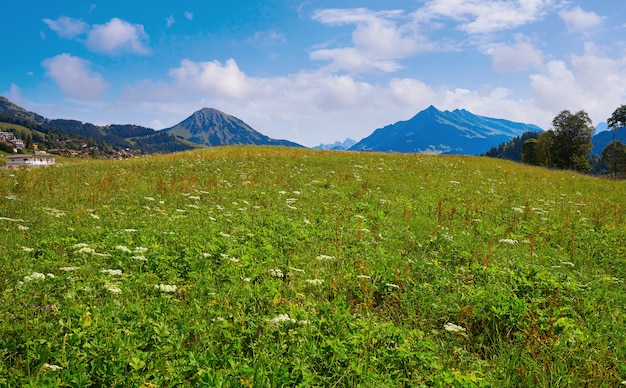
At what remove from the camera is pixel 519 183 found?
58.7 feet

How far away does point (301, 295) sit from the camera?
5.31 metres

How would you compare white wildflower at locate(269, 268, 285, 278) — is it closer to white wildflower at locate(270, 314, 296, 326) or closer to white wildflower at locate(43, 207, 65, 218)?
white wildflower at locate(270, 314, 296, 326)

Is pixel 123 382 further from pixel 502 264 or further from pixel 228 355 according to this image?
pixel 502 264

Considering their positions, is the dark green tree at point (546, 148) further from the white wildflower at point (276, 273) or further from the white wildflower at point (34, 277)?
the white wildflower at point (34, 277)

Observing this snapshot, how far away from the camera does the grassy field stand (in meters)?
3.72

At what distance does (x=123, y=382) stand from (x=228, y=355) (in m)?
1.08

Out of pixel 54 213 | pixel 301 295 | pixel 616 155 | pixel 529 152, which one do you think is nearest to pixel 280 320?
pixel 301 295

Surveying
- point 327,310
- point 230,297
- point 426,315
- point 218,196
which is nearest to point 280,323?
point 327,310

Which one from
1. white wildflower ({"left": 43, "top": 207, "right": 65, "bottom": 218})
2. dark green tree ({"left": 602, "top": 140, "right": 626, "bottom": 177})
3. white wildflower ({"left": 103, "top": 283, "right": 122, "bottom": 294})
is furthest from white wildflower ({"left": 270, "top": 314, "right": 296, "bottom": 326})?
dark green tree ({"left": 602, "top": 140, "right": 626, "bottom": 177})

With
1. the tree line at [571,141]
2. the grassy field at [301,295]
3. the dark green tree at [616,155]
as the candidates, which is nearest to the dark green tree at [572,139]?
the tree line at [571,141]

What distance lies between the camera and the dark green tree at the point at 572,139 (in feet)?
198

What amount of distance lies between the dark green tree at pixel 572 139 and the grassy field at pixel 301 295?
63.2 meters

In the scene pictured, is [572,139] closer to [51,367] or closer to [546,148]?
[546,148]

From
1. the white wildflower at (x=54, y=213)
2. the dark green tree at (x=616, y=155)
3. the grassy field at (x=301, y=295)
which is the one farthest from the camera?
the dark green tree at (x=616, y=155)
